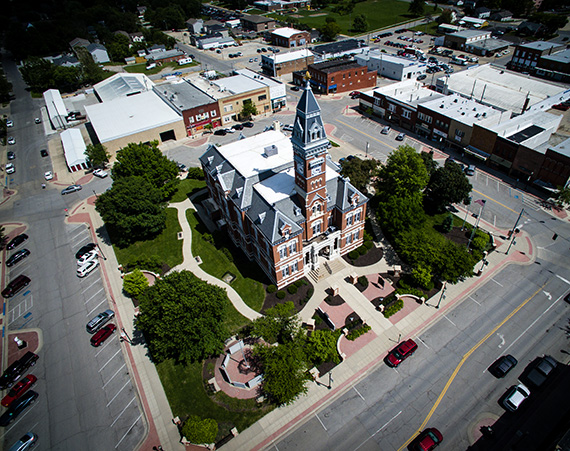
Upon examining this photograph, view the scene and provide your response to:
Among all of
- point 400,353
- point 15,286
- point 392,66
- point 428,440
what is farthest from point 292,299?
point 392,66

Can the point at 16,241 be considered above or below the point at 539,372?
above

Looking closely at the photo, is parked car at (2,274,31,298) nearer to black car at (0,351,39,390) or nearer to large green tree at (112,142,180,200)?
black car at (0,351,39,390)

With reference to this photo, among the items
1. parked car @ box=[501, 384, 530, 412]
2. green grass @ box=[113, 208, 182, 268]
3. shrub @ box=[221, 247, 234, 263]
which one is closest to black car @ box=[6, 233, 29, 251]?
green grass @ box=[113, 208, 182, 268]

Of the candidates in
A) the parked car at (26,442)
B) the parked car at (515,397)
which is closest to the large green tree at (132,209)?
the parked car at (26,442)

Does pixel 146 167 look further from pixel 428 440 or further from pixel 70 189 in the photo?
pixel 428 440

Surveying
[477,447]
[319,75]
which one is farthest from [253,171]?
[319,75]
